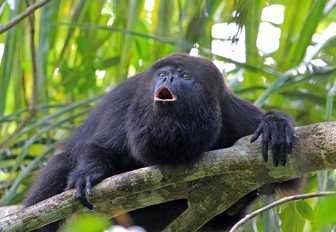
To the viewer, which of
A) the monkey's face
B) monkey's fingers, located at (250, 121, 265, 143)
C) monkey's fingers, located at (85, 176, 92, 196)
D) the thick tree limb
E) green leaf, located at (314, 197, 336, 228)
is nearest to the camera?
green leaf, located at (314, 197, 336, 228)

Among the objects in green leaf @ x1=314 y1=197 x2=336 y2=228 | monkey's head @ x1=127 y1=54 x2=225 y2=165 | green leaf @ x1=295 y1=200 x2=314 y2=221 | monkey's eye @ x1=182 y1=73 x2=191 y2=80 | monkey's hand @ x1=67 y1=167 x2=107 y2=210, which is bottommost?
monkey's hand @ x1=67 y1=167 x2=107 y2=210

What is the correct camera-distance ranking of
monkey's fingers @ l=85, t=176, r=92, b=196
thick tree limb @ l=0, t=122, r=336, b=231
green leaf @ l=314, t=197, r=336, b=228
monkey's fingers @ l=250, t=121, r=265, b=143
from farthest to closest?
monkey's fingers @ l=85, t=176, r=92, b=196 < monkey's fingers @ l=250, t=121, r=265, b=143 < thick tree limb @ l=0, t=122, r=336, b=231 < green leaf @ l=314, t=197, r=336, b=228

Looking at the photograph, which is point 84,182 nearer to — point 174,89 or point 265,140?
point 174,89

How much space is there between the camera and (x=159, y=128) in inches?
86.8

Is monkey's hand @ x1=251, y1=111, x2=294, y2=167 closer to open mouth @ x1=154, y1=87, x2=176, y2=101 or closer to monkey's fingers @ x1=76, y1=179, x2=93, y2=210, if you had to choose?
open mouth @ x1=154, y1=87, x2=176, y2=101

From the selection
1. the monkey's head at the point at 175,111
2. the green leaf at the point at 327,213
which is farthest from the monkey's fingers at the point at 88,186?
the green leaf at the point at 327,213

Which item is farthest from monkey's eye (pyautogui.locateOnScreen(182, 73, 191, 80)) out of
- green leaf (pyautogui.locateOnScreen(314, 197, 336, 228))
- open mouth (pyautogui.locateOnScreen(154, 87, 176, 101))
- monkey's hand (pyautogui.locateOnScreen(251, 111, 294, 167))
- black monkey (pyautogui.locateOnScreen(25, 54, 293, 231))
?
green leaf (pyautogui.locateOnScreen(314, 197, 336, 228))

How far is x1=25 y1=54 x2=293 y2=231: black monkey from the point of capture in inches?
84.9

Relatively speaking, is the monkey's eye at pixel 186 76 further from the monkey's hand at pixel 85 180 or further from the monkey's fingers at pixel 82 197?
the monkey's fingers at pixel 82 197

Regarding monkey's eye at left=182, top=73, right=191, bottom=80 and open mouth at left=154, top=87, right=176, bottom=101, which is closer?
open mouth at left=154, top=87, right=176, bottom=101

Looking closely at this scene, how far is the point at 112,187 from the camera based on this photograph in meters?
1.87

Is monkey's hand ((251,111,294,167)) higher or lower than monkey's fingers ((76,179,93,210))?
higher

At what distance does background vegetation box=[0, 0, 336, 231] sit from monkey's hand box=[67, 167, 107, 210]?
0.42 meters

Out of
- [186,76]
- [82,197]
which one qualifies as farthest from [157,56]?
[82,197]
